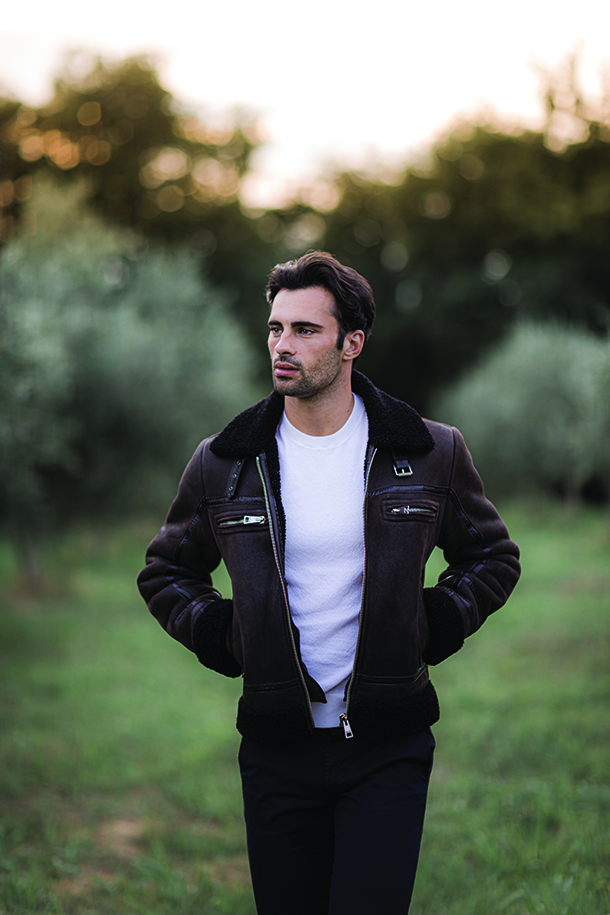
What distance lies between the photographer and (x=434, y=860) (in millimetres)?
5422

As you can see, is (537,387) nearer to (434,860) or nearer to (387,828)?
(434,860)

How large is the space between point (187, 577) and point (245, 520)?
0.41m

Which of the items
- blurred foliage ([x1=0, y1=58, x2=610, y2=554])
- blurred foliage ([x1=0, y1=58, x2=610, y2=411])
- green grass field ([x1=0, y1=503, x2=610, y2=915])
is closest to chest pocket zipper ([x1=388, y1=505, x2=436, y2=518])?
green grass field ([x1=0, y1=503, x2=610, y2=915])

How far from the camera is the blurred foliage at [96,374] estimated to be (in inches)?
511

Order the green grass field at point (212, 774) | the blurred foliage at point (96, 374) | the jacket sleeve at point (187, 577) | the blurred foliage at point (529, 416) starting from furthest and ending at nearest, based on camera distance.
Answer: the blurred foliage at point (529, 416) < the blurred foliage at point (96, 374) < the green grass field at point (212, 774) < the jacket sleeve at point (187, 577)

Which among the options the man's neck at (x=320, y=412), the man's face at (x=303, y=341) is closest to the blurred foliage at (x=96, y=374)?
the man's neck at (x=320, y=412)

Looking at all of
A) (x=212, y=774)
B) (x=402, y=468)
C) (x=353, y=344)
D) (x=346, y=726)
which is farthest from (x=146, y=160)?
(x=346, y=726)

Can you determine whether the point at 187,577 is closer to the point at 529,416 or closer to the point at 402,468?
the point at 402,468

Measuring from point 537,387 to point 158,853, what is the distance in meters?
24.0

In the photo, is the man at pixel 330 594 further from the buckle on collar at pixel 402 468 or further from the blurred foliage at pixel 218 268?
the blurred foliage at pixel 218 268

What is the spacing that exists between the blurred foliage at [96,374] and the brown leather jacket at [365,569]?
7935 mm

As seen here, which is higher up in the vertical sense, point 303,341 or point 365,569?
point 303,341

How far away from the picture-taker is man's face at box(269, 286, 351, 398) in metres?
2.96

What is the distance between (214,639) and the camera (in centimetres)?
303
